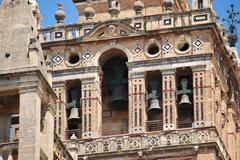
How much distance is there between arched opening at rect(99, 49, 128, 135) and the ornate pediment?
0.59m

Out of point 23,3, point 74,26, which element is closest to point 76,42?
point 74,26

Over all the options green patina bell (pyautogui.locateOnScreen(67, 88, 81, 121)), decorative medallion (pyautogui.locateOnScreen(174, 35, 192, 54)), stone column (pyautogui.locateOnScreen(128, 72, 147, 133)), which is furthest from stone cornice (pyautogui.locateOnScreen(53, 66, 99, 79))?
decorative medallion (pyautogui.locateOnScreen(174, 35, 192, 54))

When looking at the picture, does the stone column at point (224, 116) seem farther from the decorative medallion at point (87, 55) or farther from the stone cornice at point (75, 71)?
the decorative medallion at point (87, 55)

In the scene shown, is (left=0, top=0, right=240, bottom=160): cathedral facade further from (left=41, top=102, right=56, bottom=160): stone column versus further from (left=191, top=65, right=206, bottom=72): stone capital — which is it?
(left=41, top=102, right=56, bottom=160): stone column


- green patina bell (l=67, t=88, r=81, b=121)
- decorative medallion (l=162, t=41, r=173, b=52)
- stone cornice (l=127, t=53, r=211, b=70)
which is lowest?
green patina bell (l=67, t=88, r=81, b=121)

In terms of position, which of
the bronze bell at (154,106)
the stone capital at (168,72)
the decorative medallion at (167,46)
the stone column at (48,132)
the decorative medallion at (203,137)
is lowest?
the stone column at (48,132)

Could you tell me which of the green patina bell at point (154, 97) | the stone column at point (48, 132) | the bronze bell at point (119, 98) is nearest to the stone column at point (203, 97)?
the green patina bell at point (154, 97)

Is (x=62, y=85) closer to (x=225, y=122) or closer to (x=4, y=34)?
(x=225, y=122)

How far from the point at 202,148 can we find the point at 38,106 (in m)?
19.7

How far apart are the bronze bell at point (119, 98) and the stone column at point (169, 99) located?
176 centimetres

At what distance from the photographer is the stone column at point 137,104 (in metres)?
47.6

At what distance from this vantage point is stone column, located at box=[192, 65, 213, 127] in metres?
47.1

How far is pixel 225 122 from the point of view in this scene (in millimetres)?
50562

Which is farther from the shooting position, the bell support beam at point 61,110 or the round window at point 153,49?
the round window at point 153,49
